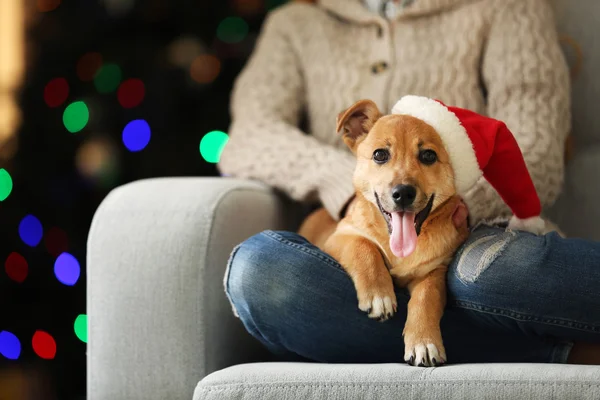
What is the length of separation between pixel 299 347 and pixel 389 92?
78 centimetres

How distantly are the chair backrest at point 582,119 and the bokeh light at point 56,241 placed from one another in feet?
4.49

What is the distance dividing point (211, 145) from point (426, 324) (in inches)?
47.7

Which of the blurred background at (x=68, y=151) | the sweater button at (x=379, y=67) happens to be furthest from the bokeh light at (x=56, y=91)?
the sweater button at (x=379, y=67)

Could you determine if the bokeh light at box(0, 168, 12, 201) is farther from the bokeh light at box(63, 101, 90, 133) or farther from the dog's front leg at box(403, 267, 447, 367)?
the dog's front leg at box(403, 267, 447, 367)

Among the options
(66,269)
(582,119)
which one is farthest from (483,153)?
(66,269)

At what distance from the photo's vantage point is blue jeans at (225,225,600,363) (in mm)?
1145

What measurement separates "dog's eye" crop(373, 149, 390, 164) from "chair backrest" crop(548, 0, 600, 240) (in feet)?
2.50

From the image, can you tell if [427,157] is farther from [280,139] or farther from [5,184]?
[5,184]

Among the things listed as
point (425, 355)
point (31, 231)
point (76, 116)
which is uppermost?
point (76, 116)

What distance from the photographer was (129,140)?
2129 millimetres

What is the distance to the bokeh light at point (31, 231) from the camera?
2088mm

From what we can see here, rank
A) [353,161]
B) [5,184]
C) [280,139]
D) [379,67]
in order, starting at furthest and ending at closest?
[5,184] → [379,67] → [280,139] → [353,161]

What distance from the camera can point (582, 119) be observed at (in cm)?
187

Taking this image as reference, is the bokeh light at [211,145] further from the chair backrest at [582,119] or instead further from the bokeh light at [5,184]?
the chair backrest at [582,119]
